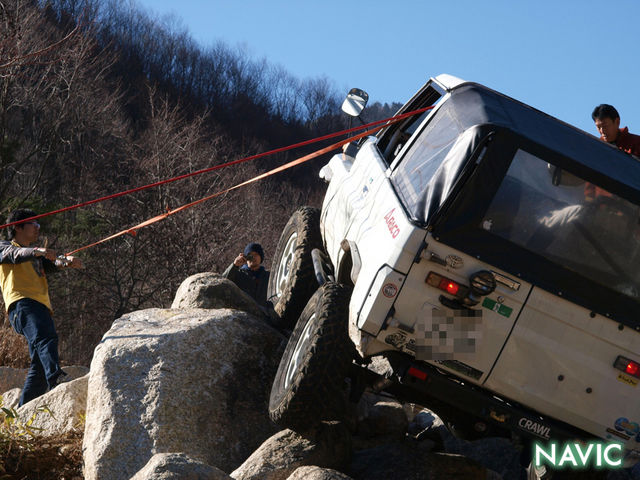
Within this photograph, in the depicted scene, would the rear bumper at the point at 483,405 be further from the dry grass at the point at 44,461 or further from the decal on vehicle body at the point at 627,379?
the dry grass at the point at 44,461

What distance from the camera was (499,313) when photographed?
446 centimetres

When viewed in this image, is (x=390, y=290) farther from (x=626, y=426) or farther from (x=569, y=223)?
(x=626, y=426)

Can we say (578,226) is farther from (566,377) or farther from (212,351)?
(212,351)

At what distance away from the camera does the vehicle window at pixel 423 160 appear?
188 inches

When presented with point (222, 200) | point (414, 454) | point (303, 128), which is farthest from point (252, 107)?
point (414, 454)

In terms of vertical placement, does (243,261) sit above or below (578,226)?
below

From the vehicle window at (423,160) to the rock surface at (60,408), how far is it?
312 cm

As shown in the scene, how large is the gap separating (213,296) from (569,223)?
373 cm

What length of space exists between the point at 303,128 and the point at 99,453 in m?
61.0

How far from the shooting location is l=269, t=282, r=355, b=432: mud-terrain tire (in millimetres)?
4770

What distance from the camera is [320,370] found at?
188 inches

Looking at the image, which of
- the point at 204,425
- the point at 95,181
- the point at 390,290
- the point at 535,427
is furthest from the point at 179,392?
the point at 95,181

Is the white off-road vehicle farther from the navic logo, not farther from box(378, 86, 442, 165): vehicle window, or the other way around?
box(378, 86, 442, 165): vehicle window

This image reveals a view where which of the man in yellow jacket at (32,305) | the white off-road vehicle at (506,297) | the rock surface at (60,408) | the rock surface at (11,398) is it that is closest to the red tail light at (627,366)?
the white off-road vehicle at (506,297)
